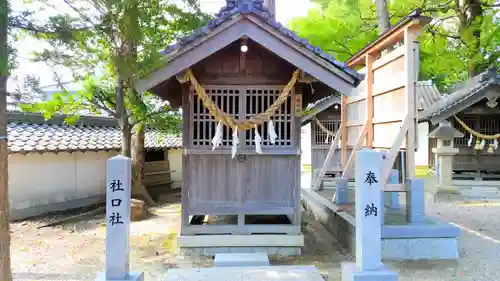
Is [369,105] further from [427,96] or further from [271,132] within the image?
[427,96]

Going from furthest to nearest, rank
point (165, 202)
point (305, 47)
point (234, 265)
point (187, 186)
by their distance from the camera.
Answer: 1. point (165, 202)
2. point (187, 186)
3. point (305, 47)
4. point (234, 265)

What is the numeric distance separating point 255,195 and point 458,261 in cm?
384

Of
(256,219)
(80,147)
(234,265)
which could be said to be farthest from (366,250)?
(80,147)

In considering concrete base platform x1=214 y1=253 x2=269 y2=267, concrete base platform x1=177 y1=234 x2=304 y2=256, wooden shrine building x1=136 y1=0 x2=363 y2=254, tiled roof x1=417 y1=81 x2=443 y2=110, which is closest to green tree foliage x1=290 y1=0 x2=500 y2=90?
tiled roof x1=417 y1=81 x2=443 y2=110

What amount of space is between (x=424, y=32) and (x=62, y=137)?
1524 centimetres

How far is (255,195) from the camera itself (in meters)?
7.29

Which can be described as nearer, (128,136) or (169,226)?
(169,226)

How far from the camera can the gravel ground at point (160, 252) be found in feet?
20.6

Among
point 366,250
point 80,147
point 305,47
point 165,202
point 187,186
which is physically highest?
point 305,47

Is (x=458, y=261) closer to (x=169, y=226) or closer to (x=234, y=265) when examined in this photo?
(x=234, y=265)

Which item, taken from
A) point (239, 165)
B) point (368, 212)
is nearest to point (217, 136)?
point (239, 165)

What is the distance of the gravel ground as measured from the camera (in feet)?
20.6

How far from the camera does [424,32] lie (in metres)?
16.5

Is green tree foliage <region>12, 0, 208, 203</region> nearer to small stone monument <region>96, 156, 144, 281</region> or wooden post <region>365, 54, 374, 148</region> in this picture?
small stone monument <region>96, 156, 144, 281</region>
